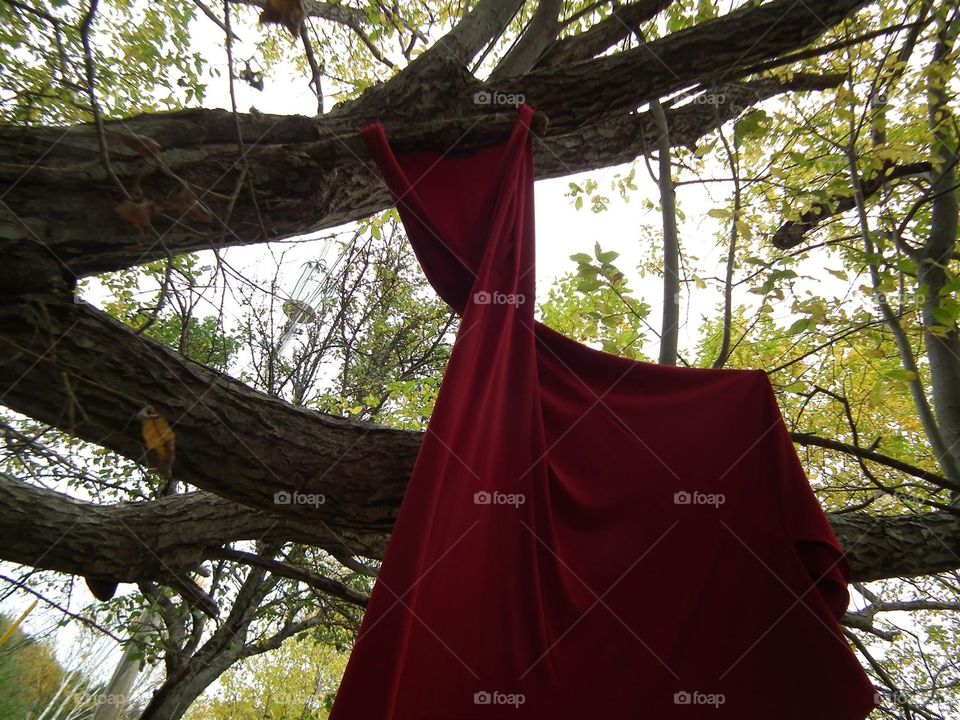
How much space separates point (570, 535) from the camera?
1.41 meters

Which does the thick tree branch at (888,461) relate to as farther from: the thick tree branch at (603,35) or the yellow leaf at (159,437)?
the yellow leaf at (159,437)

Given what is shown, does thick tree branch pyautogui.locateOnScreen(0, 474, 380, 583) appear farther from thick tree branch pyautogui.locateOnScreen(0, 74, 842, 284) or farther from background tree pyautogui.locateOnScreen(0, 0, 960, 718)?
thick tree branch pyautogui.locateOnScreen(0, 74, 842, 284)

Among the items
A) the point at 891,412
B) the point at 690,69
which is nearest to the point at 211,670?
the point at 690,69

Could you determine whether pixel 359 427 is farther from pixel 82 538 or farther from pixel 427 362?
pixel 427 362

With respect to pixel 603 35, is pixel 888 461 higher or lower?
lower

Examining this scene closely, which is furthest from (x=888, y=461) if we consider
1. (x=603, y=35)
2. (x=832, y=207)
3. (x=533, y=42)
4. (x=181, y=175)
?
(x=181, y=175)

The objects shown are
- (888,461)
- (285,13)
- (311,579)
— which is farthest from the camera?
(311,579)

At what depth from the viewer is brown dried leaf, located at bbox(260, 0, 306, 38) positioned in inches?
43.9

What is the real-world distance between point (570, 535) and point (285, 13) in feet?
4.42

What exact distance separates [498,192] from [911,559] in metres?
1.83

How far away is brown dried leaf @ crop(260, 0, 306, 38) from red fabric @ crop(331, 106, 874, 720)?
415 mm

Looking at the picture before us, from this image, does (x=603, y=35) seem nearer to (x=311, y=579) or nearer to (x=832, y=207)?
(x=832, y=207)

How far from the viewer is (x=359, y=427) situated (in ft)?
5.56

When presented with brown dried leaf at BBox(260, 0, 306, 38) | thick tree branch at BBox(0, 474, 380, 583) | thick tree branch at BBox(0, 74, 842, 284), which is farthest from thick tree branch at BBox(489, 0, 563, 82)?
thick tree branch at BBox(0, 474, 380, 583)
